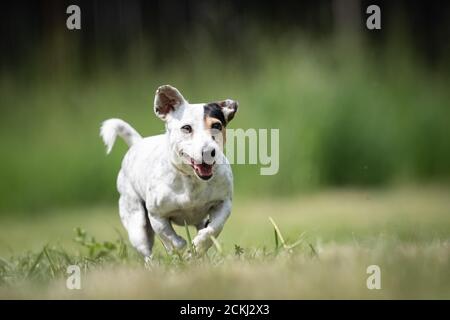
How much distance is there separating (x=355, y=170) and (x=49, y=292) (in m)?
2.91

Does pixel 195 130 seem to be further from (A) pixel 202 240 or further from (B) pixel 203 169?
(A) pixel 202 240

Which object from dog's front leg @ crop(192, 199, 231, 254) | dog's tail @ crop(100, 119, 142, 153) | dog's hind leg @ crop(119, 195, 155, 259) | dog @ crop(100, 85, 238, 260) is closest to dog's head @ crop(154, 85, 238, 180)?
dog @ crop(100, 85, 238, 260)

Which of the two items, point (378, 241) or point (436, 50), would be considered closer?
point (378, 241)

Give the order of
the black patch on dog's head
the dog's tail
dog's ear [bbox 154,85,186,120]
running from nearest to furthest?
the black patch on dog's head
dog's ear [bbox 154,85,186,120]
the dog's tail

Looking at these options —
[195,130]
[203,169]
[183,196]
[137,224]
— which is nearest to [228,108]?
[195,130]

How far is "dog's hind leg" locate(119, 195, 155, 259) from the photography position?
4.03 m

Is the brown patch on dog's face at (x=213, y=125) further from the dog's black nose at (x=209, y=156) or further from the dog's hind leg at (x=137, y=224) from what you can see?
the dog's hind leg at (x=137, y=224)

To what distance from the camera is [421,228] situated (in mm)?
4434

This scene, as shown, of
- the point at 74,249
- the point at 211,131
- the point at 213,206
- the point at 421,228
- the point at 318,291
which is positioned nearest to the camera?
the point at 318,291

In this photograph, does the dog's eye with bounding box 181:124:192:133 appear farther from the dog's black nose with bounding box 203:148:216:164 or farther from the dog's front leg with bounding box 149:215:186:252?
the dog's front leg with bounding box 149:215:186:252

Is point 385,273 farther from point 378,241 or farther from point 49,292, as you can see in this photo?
point 49,292

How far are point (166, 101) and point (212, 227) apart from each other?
0.57 m

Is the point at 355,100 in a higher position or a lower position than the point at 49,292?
higher

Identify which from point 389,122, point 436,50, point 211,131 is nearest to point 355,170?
point 389,122
